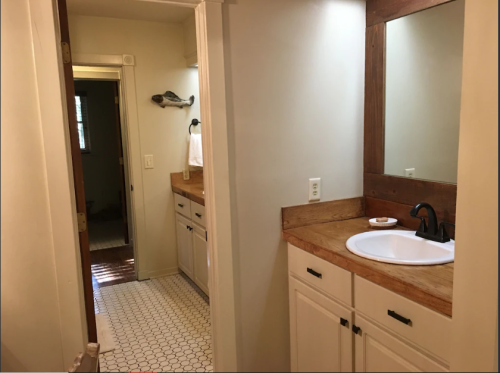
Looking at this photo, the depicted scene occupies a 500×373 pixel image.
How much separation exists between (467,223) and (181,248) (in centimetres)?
239

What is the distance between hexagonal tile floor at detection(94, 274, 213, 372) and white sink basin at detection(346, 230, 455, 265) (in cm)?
63

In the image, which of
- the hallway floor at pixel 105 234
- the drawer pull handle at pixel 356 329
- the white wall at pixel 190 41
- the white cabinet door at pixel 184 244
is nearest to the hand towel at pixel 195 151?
the white cabinet door at pixel 184 244

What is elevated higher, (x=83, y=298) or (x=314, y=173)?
(x=314, y=173)

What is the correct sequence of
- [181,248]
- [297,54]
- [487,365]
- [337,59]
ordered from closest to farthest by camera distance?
[487,365], [297,54], [337,59], [181,248]

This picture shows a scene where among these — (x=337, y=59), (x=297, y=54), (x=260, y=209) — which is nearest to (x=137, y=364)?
(x=260, y=209)

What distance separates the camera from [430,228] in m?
1.31

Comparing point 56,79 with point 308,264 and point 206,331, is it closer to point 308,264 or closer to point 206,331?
point 308,264

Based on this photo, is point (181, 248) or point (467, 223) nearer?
point (467, 223)

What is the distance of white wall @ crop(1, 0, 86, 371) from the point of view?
0.76 meters

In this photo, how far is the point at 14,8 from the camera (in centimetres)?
90

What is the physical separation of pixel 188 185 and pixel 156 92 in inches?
26.8

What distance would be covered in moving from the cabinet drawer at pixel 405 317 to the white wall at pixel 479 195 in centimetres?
17

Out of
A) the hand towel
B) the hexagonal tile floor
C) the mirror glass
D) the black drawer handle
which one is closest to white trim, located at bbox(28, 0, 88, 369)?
the hexagonal tile floor

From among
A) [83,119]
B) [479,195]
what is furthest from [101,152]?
[479,195]
